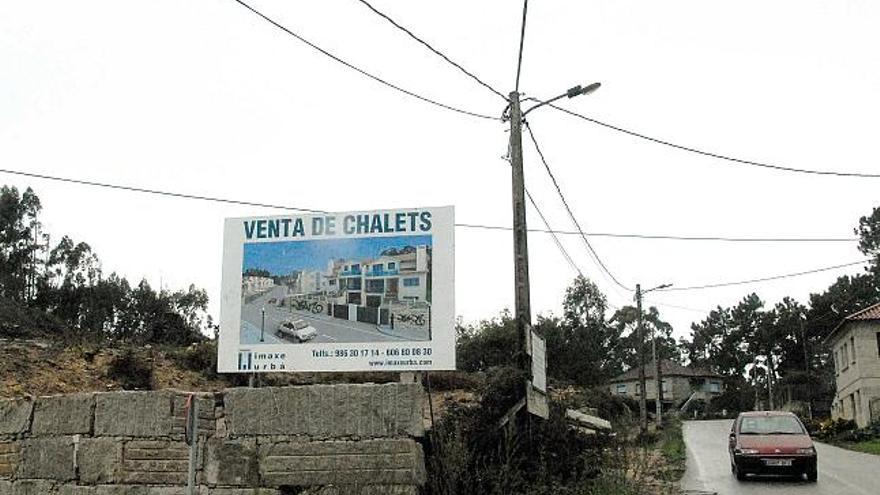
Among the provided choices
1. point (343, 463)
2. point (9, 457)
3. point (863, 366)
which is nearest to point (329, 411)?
point (343, 463)

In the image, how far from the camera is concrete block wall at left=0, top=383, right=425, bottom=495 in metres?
9.77

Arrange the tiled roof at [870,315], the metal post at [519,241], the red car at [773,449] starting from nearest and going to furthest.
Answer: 1. the metal post at [519,241]
2. the red car at [773,449]
3. the tiled roof at [870,315]

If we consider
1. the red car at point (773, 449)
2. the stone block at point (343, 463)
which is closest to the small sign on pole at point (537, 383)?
the stone block at point (343, 463)

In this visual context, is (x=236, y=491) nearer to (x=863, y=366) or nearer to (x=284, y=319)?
(x=284, y=319)

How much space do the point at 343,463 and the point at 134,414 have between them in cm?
259

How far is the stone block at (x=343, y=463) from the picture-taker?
381 inches

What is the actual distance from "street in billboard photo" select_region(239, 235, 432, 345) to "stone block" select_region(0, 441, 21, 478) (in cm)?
297

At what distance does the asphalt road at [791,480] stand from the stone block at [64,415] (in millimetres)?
10098

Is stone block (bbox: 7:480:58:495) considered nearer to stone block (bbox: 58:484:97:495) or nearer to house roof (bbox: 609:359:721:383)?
stone block (bbox: 58:484:97:495)

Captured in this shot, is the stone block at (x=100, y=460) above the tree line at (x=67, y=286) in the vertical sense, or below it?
below

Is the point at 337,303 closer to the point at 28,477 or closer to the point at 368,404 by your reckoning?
the point at 368,404

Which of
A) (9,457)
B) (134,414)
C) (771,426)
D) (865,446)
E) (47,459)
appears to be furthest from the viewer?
(865,446)

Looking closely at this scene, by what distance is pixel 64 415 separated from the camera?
1070cm

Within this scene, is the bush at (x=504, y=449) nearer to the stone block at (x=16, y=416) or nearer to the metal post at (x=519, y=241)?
the metal post at (x=519, y=241)
